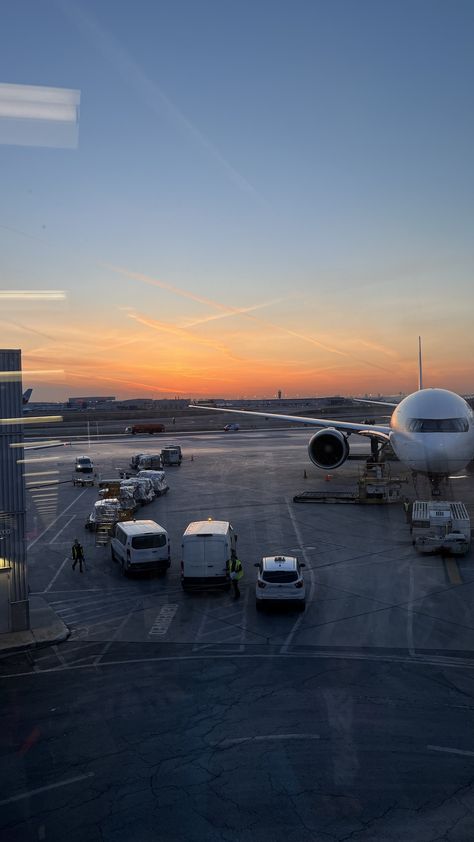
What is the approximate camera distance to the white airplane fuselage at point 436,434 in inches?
1149

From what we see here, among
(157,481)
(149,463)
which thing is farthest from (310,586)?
(149,463)

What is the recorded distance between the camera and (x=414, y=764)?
10.6 m

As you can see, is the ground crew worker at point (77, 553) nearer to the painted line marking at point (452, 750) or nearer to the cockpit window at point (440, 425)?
the painted line marking at point (452, 750)

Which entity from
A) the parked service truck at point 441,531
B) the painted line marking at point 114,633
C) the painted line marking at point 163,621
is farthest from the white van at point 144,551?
the parked service truck at point 441,531

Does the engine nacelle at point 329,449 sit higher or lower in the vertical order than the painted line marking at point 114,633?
higher

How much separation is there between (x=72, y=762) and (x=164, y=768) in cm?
167

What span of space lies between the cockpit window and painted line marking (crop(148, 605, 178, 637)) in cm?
1619

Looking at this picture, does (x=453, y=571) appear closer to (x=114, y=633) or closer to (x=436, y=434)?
(x=436, y=434)

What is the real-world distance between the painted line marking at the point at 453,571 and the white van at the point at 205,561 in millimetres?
7801

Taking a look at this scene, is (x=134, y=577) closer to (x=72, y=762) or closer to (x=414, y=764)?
(x=72, y=762)

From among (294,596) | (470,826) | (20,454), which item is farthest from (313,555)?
(470,826)

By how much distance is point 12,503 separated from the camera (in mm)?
17781

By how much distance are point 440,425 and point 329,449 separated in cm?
1053

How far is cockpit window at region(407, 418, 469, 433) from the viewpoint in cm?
2977
